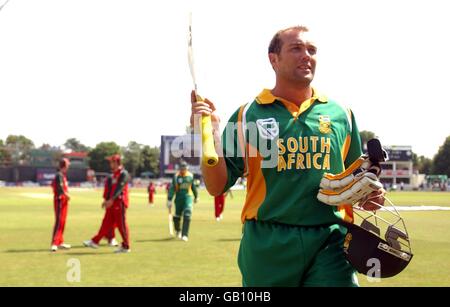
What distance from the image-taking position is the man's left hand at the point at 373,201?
3754 mm

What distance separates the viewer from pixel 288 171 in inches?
148

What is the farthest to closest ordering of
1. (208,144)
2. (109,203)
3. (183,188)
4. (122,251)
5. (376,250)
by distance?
1. (183,188)
2. (109,203)
3. (122,251)
4. (376,250)
5. (208,144)

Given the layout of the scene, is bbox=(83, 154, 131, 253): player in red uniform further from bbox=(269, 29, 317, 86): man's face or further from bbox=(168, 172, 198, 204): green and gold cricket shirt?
bbox=(269, 29, 317, 86): man's face

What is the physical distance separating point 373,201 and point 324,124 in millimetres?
558

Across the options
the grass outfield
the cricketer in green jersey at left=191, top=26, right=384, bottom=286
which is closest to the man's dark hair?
the cricketer in green jersey at left=191, top=26, right=384, bottom=286

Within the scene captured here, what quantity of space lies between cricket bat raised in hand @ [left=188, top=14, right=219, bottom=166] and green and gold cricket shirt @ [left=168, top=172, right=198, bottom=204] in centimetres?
1294

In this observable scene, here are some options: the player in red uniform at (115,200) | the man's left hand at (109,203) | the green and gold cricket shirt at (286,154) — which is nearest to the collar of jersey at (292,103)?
the green and gold cricket shirt at (286,154)

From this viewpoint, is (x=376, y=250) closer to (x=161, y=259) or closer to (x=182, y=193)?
(x=161, y=259)

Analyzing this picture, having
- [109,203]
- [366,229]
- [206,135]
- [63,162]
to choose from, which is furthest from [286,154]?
[63,162]

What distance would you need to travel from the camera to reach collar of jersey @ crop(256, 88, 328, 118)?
154 inches
